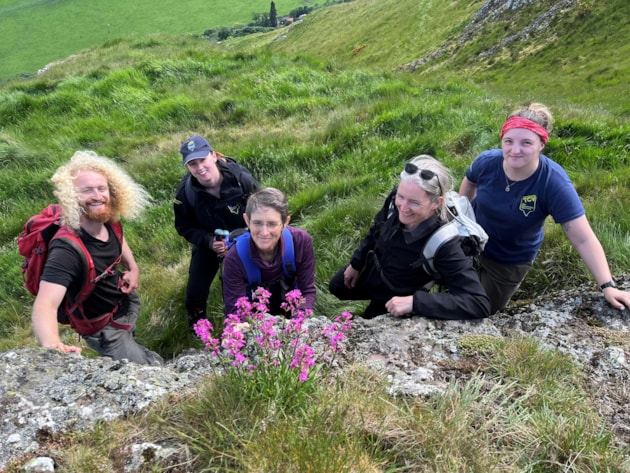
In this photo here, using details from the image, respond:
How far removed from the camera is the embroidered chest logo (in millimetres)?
3402

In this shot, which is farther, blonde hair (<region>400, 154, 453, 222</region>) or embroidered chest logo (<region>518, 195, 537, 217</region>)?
embroidered chest logo (<region>518, 195, 537, 217</region>)

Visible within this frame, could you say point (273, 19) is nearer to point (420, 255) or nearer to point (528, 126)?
point (528, 126)

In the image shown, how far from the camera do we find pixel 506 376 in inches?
101

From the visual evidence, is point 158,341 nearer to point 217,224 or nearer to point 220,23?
point 217,224

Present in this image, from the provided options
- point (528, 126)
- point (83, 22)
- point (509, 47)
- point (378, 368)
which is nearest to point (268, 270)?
point (378, 368)

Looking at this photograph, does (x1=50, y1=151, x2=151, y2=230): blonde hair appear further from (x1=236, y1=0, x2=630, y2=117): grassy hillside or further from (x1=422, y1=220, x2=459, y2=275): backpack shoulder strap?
(x1=236, y1=0, x2=630, y2=117): grassy hillside

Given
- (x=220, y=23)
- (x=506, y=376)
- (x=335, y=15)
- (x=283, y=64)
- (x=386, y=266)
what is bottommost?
(x=506, y=376)

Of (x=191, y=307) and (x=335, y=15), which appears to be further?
(x=335, y=15)

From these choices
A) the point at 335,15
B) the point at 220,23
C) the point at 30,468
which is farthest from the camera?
the point at 220,23

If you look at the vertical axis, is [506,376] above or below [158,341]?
above

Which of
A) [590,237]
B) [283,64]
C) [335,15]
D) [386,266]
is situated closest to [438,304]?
[386,266]

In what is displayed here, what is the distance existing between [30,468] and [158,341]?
293cm

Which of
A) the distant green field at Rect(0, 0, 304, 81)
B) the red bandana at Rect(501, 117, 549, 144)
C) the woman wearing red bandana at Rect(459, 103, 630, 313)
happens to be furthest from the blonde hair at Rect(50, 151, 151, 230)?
the distant green field at Rect(0, 0, 304, 81)

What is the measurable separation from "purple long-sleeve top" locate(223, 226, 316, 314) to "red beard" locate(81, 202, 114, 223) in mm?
1115
